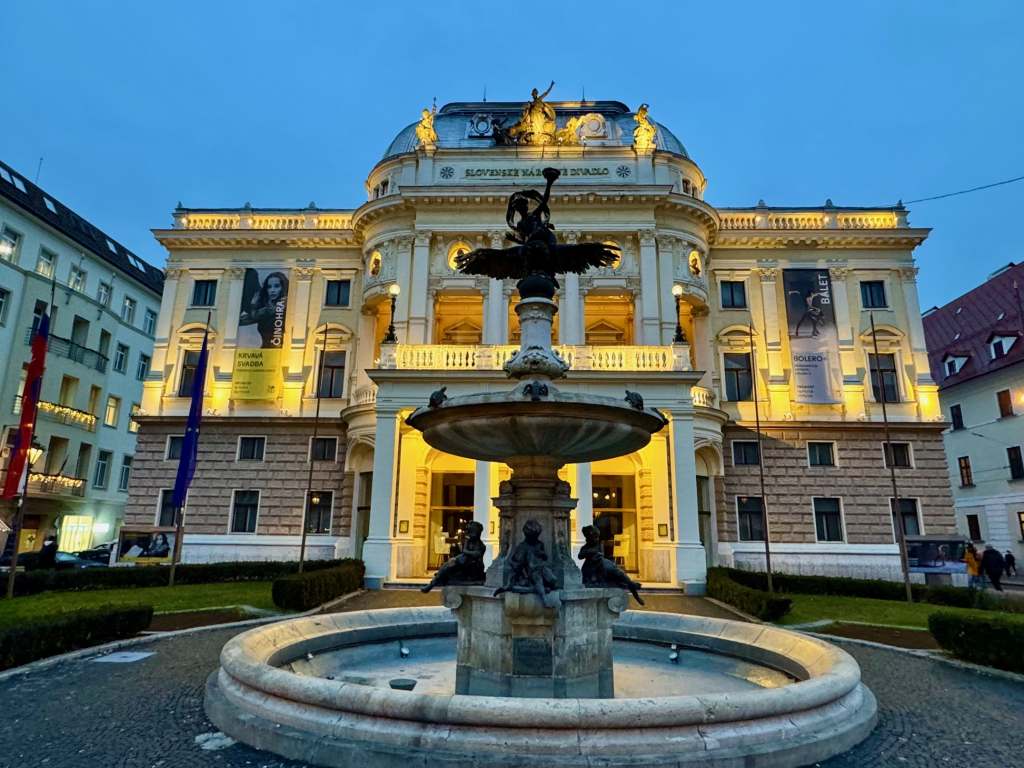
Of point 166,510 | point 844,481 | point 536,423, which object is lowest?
point 166,510

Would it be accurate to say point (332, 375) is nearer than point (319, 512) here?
No

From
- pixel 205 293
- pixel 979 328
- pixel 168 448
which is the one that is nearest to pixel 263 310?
pixel 205 293

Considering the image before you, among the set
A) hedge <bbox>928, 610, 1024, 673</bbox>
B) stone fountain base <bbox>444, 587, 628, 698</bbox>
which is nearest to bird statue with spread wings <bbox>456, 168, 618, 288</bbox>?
stone fountain base <bbox>444, 587, 628, 698</bbox>

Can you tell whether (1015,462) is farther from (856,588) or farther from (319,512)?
(319,512)

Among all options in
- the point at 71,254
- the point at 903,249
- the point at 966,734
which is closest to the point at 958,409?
the point at 903,249

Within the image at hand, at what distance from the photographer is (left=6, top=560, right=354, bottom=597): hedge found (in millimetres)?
18891

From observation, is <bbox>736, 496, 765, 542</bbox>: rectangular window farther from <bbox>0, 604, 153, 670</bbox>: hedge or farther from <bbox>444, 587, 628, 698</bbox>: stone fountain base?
<bbox>0, 604, 153, 670</bbox>: hedge

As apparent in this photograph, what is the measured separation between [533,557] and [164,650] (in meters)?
8.07

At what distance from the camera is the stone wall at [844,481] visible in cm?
2908

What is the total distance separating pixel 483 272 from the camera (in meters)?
9.95

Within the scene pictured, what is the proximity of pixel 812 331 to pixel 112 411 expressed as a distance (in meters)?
45.8

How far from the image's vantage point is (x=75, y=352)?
38688 mm

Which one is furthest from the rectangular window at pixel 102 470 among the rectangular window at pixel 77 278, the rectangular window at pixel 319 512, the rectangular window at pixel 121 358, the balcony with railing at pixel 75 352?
the rectangular window at pixel 319 512

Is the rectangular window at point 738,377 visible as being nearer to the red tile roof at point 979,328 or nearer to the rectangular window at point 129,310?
the red tile roof at point 979,328
